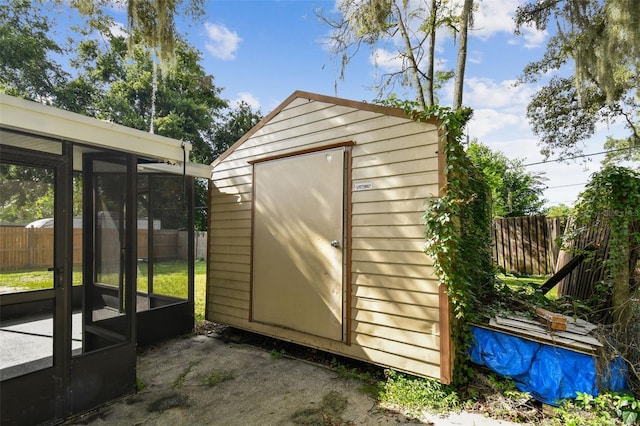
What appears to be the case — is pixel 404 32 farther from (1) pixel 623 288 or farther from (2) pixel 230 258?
(1) pixel 623 288

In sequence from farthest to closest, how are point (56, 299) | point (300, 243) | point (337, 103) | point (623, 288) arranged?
point (300, 243)
point (337, 103)
point (623, 288)
point (56, 299)

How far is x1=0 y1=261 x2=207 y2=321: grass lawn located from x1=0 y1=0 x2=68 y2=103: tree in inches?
498

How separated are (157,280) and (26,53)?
14363mm

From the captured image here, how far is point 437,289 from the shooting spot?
8.27ft

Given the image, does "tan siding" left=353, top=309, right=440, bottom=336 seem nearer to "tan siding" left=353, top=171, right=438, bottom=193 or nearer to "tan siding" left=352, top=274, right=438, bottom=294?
"tan siding" left=352, top=274, right=438, bottom=294

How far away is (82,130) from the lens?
2275 millimetres

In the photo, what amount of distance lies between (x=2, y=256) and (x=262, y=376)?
89.7 inches

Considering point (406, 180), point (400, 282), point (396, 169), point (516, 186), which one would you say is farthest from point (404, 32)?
point (516, 186)

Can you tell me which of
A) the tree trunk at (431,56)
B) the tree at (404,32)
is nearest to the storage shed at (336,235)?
the tree at (404,32)

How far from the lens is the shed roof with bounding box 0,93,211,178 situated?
1.92 metres

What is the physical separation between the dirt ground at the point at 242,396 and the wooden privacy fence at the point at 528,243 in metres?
5.97

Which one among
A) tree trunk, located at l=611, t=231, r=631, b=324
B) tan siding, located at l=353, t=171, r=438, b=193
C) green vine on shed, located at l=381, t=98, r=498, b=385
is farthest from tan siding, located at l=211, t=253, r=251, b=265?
tree trunk, located at l=611, t=231, r=631, b=324

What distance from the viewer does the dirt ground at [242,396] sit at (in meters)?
2.28

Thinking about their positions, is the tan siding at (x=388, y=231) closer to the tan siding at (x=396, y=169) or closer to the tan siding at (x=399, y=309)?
the tan siding at (x=396, y=169)
